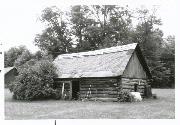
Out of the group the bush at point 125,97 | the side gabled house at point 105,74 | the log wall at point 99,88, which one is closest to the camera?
the bush at point 125,97

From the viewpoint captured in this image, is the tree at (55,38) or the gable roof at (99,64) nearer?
the gable roof at (99,64)

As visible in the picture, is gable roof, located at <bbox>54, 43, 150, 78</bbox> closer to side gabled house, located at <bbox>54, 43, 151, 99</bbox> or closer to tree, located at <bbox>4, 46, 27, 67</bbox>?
side gabled house, located at <bbox>54, 43, 151, 99</bbox>

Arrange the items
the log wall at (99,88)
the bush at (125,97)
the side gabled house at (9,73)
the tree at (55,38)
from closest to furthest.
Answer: the bush at (125,97) < the log wall at (99,88) < the tree at (55,38) < the side gabled house at (9,73)

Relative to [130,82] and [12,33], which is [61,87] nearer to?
[130,82]

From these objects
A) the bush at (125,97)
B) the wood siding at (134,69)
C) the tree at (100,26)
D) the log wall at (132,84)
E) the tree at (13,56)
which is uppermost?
the tree at (100,26)

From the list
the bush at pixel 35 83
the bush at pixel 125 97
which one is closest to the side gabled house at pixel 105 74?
the bush at pixel 125 97

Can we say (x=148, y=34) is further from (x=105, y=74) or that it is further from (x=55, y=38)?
(x=105, y=74)

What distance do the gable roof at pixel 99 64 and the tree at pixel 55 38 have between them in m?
14.1

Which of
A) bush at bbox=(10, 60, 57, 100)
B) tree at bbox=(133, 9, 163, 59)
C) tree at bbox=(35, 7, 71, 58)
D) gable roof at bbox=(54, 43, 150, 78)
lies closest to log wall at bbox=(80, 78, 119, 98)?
gable roof at bbox=(54, 43, 150, 78)

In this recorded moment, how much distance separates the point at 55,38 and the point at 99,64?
19.1 meters

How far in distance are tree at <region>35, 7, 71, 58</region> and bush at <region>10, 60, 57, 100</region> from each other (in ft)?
55.3

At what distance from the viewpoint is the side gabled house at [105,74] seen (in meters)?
22.9

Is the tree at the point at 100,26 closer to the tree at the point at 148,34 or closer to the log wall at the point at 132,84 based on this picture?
the tree at the point at 148,34

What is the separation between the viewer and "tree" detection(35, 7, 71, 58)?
41.9 m
